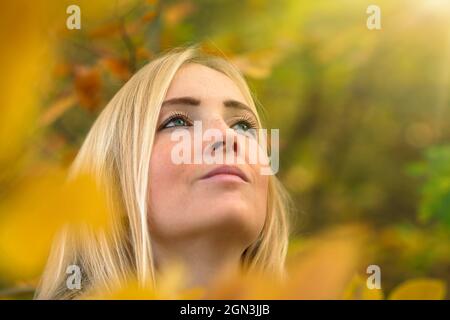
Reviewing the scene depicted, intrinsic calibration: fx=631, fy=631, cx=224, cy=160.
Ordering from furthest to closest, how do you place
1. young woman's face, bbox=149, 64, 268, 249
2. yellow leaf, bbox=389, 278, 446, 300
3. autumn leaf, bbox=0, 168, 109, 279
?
young woman's face, bbox=149, 64, 268, 249 → yellow leaf, bbox=389, 278, 446, 300 → autumn leaf, bbox=0, 168, 109, 279

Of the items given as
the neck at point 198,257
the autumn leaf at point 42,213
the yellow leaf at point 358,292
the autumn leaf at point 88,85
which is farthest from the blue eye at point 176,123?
the autumn leaf at point 42,213

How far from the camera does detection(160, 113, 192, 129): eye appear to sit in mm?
743

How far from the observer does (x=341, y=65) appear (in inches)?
76.1

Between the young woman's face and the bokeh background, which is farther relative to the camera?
the young woman's face

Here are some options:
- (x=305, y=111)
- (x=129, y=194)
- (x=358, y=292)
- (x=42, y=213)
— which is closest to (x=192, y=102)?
(x=129, y=194)

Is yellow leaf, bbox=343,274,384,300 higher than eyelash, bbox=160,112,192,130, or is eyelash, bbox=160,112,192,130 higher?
eyelash, bbox=160,112,192,130

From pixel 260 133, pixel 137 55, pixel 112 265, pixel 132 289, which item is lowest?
pixel 132 289

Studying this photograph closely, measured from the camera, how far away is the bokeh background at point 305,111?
0.17m

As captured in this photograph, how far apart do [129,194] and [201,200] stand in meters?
0.10

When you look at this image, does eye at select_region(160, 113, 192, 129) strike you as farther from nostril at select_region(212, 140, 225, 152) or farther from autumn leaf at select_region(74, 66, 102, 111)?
autumn leaf at select_region(74, 66, 102, 111)

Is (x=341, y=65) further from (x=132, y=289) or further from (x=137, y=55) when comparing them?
(x=132, y=289)

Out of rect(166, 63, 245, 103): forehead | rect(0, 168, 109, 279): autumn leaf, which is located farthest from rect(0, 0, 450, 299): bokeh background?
rect(166, 63, 245, 103): forehead
